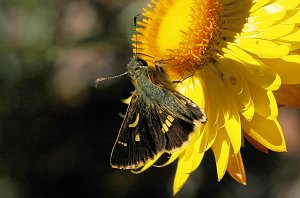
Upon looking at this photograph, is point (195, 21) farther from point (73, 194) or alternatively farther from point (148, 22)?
point (73, 194)

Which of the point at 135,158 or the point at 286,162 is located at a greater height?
the point at 135,158

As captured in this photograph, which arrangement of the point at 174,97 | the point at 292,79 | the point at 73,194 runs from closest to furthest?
the point at 292,79, the point at 174,97, the point at 73,194

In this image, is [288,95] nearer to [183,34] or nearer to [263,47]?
[263,47]

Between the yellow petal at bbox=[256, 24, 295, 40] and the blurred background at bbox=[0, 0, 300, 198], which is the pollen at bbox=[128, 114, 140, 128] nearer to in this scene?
the yellow petal at bbox=[256, 24, 295, 40]

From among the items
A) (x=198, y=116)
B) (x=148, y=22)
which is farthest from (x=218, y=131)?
(x=148, y=22)

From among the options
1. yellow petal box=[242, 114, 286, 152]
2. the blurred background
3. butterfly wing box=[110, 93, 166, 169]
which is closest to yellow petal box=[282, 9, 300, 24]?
yellow petal box=[242, 114, 286, 152]

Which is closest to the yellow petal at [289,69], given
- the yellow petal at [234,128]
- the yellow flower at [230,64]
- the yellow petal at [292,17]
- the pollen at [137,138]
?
the yellow flower at [230,64]
